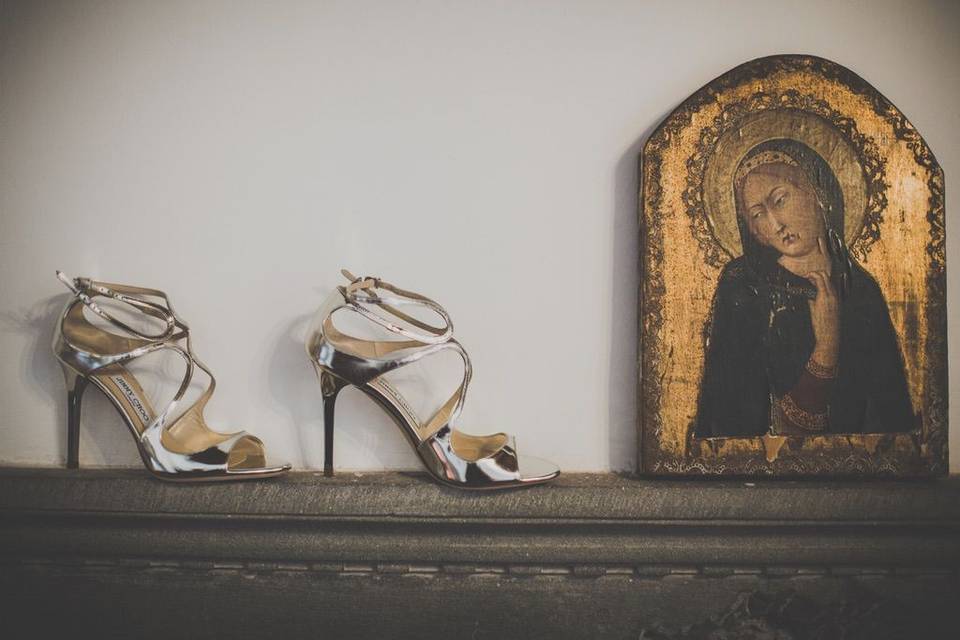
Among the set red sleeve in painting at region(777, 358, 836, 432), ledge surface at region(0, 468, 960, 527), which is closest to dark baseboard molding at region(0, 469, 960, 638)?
ledge surface at region(0, 468, 960, 527)

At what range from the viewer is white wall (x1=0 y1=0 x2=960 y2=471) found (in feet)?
3.62

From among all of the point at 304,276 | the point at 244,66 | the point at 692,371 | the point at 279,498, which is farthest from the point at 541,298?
the point at 244,66

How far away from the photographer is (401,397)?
3.44 feet

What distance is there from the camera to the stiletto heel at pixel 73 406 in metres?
1.03

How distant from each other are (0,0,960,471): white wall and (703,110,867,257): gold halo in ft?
0.46

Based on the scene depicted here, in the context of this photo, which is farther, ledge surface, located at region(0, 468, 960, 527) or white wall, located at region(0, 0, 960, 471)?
white wall, located at region(0, 0, 960, 471)

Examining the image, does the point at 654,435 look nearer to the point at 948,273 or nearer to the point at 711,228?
the point at 711,228

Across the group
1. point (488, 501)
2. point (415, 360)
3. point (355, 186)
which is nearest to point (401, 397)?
point (415, 360)

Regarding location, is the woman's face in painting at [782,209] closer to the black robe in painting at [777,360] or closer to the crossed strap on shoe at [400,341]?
the black robe in painting at [777,360]

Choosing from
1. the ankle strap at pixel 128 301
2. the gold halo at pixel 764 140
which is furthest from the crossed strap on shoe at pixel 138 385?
the gold halo at pixel 764 140

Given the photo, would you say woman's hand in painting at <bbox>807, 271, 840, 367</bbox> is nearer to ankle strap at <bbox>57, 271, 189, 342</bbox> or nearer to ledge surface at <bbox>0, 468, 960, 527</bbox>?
ledge surface at <bbox>0, 468, 960, 527</bbox>

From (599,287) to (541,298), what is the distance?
0.11 meters

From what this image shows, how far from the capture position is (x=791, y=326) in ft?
3.45

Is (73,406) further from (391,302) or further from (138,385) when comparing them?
(391,302)
